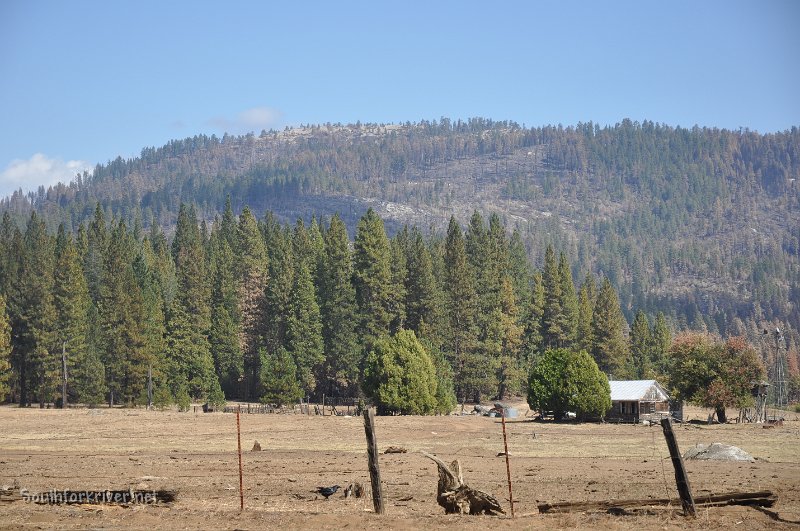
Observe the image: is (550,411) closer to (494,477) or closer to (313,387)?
(313,387)

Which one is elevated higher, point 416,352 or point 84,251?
point 84,251

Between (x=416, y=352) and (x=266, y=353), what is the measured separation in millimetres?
28519

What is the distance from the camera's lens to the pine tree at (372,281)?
10694 cm

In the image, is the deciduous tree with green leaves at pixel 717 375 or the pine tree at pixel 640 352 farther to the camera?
the pine tree at pixel 640 352

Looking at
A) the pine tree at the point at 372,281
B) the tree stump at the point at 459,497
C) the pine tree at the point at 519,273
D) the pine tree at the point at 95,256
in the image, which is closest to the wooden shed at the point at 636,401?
the pine tree at the point at 372,281

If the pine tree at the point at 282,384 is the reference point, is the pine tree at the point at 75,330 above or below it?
above

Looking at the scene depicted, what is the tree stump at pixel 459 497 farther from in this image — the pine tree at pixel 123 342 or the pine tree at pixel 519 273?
the pine tree at pixel 519 273

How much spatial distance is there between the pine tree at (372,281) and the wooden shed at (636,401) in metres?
27.5

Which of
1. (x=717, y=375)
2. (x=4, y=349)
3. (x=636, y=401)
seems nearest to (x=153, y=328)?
(x=4, y=349)

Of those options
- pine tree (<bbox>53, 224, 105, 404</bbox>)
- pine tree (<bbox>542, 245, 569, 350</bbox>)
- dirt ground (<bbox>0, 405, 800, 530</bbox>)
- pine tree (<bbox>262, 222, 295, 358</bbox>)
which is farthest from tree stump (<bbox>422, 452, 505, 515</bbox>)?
pine tree (<bbox>542, 245, 569, 350</bbox>)

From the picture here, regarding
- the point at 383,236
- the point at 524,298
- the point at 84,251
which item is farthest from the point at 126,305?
the point at 524,298

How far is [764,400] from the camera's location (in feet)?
300

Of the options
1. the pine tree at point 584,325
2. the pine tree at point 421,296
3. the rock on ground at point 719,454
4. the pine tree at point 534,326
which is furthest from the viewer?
the pine tree at point 534,326

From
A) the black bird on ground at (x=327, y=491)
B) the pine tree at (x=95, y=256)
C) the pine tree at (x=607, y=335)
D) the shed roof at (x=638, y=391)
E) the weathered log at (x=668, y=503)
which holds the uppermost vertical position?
the pine tree at (x=95, y=256)
